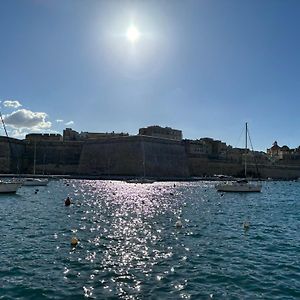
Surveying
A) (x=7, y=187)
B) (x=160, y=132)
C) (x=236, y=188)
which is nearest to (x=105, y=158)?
(x=160, y=132)

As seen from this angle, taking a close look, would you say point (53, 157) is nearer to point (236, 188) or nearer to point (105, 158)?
point (105, 158)

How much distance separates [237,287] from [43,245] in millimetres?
5854

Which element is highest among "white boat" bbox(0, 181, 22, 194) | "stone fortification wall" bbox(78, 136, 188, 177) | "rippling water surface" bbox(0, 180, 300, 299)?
"stone fortification wall" bbox(78, 136, 188, 177)

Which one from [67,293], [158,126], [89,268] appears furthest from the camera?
[158,126]

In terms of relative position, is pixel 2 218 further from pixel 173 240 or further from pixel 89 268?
pixel 89 268

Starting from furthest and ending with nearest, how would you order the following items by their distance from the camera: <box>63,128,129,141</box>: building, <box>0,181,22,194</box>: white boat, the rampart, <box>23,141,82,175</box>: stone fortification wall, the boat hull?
<box>63,128,129,141</box>: building < <box>23,141,82,175</box>: stone fortification wall < the rampart < the boat hull < <box>0,181,22,194</box>: white boat

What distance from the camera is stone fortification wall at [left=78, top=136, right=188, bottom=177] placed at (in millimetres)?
73375

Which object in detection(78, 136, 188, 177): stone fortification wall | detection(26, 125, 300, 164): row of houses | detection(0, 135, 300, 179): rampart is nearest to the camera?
detection(78, 136, 188, 177): stone fortification wall

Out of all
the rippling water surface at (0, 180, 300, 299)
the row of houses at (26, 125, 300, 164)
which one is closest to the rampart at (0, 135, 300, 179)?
the row of houses at (26, 125, 300, 164)

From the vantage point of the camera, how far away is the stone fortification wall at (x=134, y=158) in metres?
73.4

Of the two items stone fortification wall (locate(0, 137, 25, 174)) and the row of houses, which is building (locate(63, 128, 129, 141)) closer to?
the row of houses

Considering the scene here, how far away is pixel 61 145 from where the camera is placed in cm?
8275

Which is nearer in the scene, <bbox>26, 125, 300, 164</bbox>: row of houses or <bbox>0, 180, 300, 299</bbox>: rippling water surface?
<bbox>0, 180, 300, 299</bbox>: rippling water surface

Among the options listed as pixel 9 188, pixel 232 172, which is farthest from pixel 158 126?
pixel 9 188
